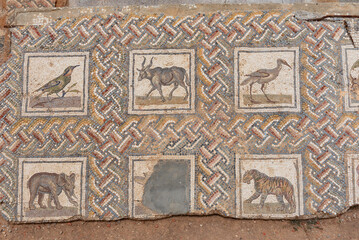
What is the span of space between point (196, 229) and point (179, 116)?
30.8 inches

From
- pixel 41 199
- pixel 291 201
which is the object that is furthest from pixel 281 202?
pixel 41 199

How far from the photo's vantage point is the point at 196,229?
2627 mm

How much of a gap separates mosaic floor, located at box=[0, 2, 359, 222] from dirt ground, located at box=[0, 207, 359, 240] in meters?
0.07

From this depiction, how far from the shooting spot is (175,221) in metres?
2.65

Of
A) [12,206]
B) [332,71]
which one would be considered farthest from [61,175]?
[332,71]

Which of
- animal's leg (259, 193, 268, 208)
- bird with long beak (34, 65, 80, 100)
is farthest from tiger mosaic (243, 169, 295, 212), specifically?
bird with long beak (34, 65, 80, 100)

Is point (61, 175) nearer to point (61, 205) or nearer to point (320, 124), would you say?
point (61, 205)

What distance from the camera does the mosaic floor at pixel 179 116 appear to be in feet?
8.64

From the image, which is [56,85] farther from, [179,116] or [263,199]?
[263,199]

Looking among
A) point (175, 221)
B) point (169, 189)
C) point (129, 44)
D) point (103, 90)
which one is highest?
point (129, 44)

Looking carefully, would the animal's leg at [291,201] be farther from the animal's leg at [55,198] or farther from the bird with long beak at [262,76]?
the animal's leg at [55,198]

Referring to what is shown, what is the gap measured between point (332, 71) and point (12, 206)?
7.95 feet

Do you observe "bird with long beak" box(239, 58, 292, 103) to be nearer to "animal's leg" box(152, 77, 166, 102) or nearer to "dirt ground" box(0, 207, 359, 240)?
"animal's leg" box(152, 77, 166, 102)

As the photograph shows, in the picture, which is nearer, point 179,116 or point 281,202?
point 281,202
